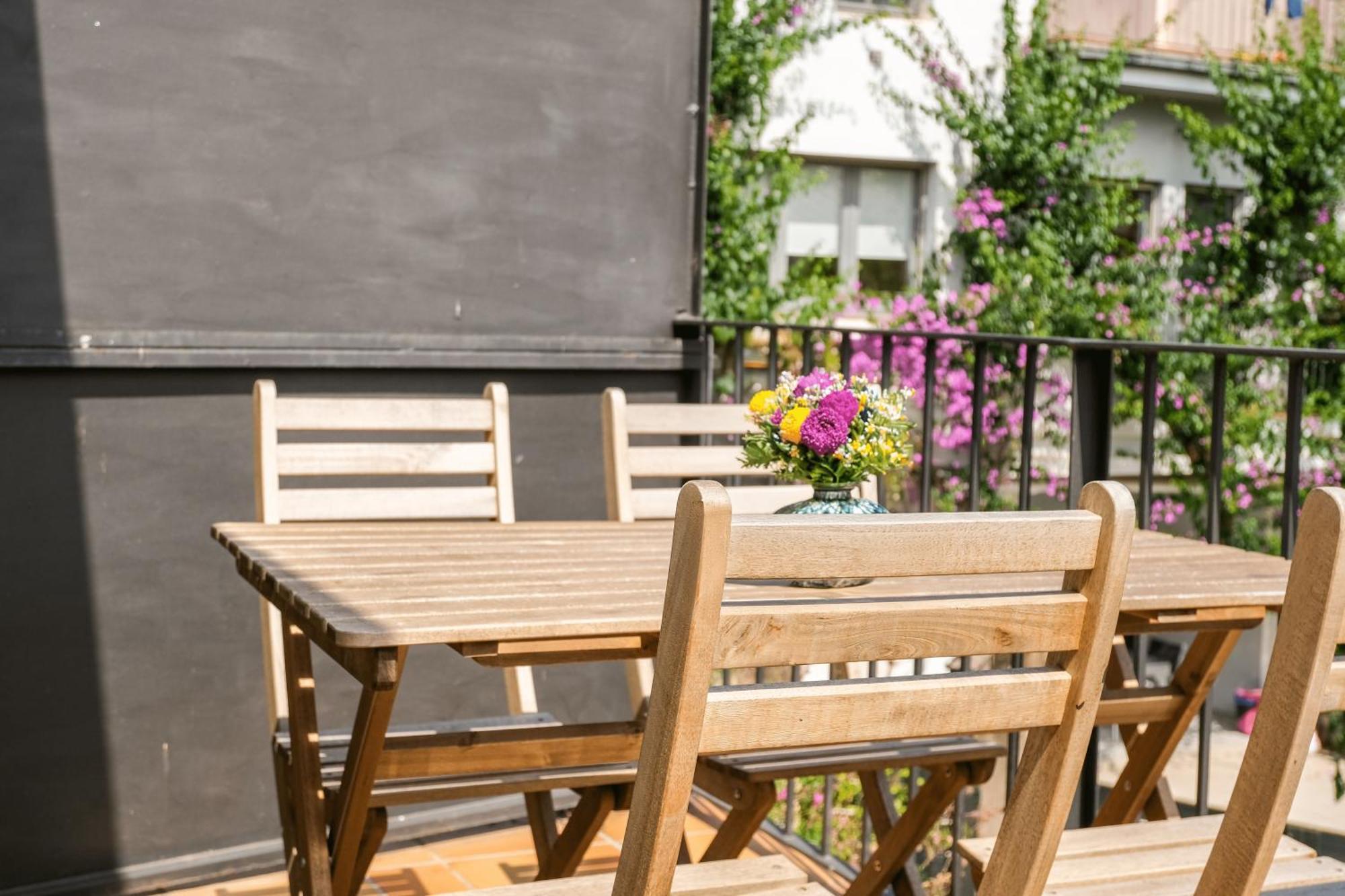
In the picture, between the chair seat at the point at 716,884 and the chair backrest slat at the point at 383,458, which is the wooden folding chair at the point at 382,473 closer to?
the chair backrest slat at the point at 383,458

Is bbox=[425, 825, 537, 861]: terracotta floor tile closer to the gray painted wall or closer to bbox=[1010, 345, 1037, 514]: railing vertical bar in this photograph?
the gray painted wall

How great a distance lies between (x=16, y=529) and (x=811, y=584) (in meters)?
1.93

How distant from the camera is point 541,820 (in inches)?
109

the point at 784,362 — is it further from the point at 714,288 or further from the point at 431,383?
the point at 431,383

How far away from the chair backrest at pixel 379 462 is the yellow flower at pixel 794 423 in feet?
3.24

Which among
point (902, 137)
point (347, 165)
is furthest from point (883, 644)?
point (902, 137)

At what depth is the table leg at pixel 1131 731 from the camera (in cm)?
268

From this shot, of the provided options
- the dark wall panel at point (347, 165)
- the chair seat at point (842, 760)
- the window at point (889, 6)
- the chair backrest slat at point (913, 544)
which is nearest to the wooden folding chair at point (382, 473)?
the chair seat at point (842, 760)

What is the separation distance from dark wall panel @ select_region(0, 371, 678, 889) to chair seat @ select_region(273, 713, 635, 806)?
91cm

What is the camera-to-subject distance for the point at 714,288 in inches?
379

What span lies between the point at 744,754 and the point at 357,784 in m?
0.65

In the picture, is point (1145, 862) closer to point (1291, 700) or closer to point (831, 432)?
point (1291, 700)

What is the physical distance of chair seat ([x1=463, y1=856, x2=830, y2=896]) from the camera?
173 centimetres

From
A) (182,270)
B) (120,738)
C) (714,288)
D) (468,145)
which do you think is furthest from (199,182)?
(714,288)
